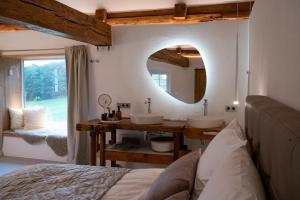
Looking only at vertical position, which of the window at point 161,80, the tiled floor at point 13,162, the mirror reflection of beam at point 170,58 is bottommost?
the tiled floor at point 13,162

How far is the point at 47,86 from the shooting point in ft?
17.2

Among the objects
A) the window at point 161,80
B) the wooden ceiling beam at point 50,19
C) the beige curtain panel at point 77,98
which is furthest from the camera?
the beige curtain panel at point 77,98

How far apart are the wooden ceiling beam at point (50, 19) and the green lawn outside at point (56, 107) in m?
1.99

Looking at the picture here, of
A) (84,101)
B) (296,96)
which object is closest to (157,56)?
(84,101)

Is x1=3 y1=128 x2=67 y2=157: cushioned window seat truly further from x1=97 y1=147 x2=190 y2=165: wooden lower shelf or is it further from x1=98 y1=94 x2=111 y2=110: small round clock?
x1=97 y1=147 x2=190 y2=165: wooden lower shelf

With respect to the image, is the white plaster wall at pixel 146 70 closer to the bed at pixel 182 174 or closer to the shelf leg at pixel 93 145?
the shelf leg at pixel 93 145

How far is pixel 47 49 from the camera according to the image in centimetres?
443

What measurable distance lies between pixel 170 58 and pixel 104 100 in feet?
3.75

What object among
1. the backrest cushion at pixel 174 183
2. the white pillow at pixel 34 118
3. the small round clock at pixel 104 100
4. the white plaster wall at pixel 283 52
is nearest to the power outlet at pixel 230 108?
the small round clock at pixel 104 100

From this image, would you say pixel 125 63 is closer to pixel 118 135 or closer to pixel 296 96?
pixel 118 135

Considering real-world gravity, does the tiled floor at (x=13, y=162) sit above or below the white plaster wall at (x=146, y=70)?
below

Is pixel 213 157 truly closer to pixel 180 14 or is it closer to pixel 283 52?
pixel 283 52

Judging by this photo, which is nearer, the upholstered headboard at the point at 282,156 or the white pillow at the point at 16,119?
the upholstered headboard at the point at 282,156

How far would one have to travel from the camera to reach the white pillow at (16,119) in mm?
Result: 4949
